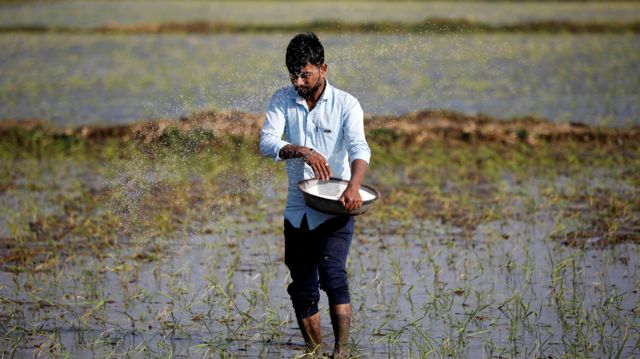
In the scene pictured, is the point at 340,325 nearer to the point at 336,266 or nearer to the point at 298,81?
the point at 336,266

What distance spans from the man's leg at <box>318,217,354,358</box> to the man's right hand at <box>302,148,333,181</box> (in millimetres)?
300

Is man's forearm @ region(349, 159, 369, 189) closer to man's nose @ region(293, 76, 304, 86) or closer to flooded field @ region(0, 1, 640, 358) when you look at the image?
man's nose @ region(293, 76, 304, 86)

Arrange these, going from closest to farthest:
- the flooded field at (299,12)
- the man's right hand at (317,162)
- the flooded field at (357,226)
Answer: the man's right hand at (317,162) → the flooded field at (357,226) → the flooded field at (299,12)

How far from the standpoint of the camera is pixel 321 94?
436 centimetres

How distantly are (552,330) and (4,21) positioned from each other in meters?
28.9

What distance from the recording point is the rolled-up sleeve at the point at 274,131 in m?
4.30

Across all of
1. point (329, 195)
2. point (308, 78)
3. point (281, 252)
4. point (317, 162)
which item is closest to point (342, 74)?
point (281, 252)

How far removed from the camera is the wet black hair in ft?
13.9

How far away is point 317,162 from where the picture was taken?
4.16 meters

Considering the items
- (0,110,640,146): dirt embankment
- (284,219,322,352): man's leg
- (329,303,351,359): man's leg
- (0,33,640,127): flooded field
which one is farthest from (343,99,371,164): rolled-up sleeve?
(0,33,640,127): flooded field

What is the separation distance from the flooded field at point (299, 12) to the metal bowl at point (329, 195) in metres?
24.8

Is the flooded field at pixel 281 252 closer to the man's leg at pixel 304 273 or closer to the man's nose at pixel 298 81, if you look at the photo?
the man's leg at pixel 304 273

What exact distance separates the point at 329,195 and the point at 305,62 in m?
0.58

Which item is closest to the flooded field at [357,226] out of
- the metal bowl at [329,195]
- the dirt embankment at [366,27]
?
the metal bowl at [329,195]
